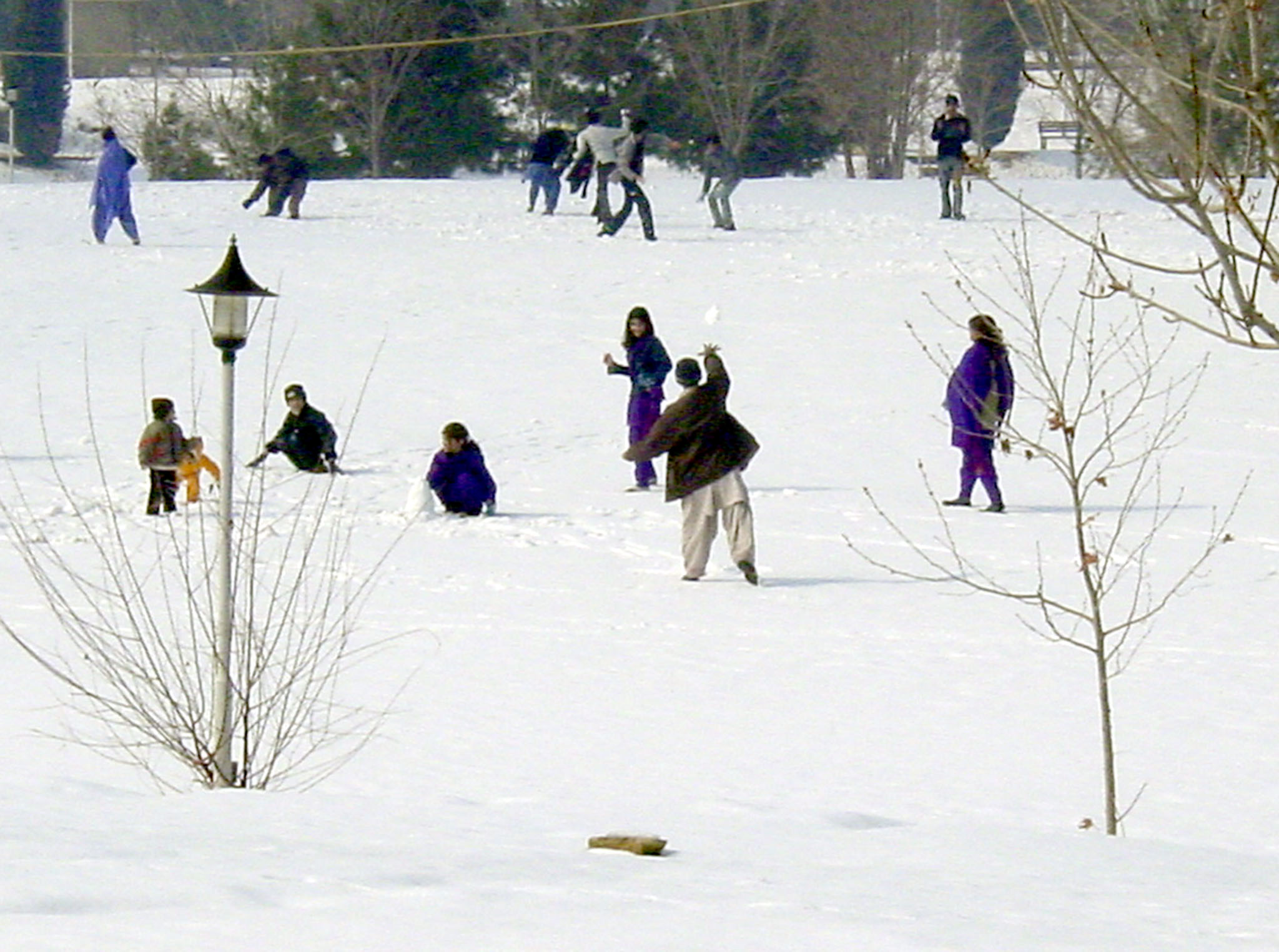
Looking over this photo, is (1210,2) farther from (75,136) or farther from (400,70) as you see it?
(75,136)

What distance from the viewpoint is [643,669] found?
10844mm

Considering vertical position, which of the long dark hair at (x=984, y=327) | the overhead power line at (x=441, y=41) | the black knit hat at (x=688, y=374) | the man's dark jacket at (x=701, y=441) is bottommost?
the man's dark jacket at (x=701, y=441)

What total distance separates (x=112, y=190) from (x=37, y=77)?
2958 centimetres

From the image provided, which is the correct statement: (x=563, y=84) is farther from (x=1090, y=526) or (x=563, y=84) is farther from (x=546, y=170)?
(x=1090, y=526)

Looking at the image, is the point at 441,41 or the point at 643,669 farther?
the point at 441,41

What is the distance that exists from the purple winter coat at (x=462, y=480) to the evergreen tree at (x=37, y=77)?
40557 mm

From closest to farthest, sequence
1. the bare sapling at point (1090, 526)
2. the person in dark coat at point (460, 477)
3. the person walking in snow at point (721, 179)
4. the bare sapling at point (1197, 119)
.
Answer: the bare sapling at point (1197, 119) < the bare sapling at point (1090, 526) < the person in dark coat at point (460, 477) < the person walking in snow at point (721, 179)

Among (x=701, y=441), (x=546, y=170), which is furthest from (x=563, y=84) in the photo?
(x=701, y=441)

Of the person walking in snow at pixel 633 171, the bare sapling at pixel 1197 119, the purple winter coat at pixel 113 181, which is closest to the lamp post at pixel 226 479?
the bare sapling at pixel 1197 119

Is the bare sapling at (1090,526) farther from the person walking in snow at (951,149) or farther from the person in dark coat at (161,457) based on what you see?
the person walking in snow at (951,149)

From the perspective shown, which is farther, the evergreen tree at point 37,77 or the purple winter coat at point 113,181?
the evergreen tree at point 37,77

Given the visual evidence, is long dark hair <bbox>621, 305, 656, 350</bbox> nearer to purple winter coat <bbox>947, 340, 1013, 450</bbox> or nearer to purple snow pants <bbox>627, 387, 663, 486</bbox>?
purple snow pants <bbox>627, 387, 663, 486</bbox>

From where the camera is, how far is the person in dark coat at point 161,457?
15.0m

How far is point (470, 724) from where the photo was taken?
9.66 m
